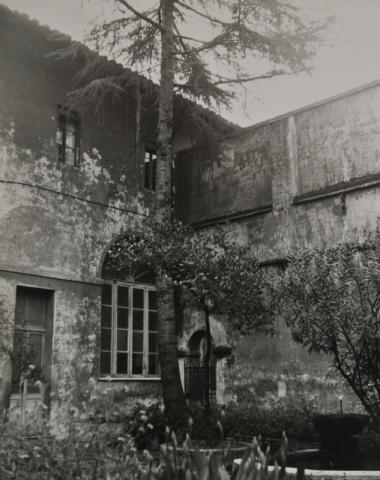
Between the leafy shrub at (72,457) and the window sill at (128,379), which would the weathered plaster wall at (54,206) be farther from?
the leafy shrub at (72,457)

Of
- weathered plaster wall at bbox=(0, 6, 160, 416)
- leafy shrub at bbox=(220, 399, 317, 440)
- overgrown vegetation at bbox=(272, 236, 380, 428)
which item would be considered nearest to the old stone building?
weathered plaster wall at bbox=(0, 6, 160, 416)

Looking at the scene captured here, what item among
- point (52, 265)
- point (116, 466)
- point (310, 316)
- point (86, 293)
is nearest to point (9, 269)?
point (52, 265)

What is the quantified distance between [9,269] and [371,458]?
6.80 meters

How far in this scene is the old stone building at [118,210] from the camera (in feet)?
36.7

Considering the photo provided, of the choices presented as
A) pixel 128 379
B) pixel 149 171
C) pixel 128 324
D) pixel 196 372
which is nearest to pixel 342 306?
pixel 128 379

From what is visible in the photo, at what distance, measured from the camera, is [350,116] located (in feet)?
39.5

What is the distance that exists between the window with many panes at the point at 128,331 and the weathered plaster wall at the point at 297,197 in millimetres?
1906

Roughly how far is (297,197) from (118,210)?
12.7ft

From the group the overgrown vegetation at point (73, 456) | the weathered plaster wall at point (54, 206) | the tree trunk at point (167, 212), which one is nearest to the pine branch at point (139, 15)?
the tree trunk at point (167, 212)

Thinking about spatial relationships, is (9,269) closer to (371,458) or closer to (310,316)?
(310,316)

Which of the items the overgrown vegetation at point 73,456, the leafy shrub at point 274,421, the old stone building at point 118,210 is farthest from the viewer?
the old stone building at point 118,210

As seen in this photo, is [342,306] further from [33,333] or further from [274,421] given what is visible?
[33,333]

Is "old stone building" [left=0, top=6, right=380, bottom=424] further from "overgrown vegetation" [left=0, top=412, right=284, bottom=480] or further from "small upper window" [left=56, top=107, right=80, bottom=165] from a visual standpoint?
"overgrown vegetation" [left=0, top=412, right=284, bottom=480]

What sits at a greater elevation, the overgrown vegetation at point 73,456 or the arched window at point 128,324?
the arched window at point 128,324
